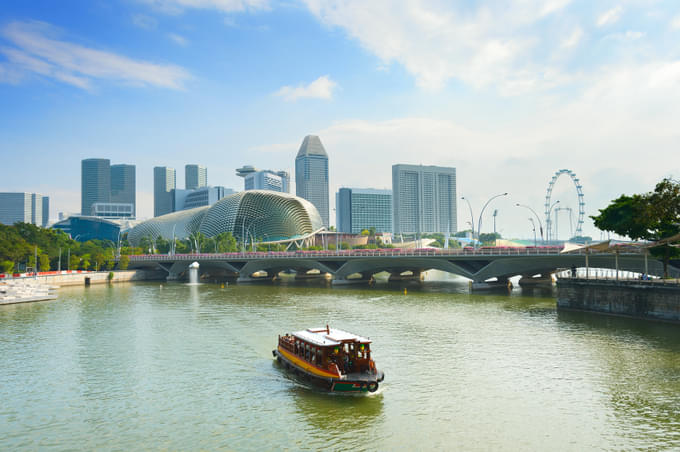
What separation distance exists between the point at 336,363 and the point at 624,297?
33.1 m

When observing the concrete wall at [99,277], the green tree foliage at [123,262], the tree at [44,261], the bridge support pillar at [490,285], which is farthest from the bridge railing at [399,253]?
the tree at [44,261]

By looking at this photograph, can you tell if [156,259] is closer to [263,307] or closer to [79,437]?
[263,307]

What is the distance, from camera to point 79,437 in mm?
20469

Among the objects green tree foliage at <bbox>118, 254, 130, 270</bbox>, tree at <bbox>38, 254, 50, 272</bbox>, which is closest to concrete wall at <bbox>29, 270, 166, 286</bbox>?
green tree foliage at <bbox>118, 254, 130, 270</bbox>

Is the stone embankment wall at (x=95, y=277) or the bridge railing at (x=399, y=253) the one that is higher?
the bridge railing at (x=399, y=253)

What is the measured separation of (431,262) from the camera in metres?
83.7

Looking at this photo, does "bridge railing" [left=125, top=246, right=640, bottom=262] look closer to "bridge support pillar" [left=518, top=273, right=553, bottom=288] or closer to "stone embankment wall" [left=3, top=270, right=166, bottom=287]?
"stone embankment wall" [left=3, top=270, right=166, bottom=287]

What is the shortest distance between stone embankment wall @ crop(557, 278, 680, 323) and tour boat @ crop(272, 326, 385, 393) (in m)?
30.1

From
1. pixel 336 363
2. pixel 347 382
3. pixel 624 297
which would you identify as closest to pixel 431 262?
pixel 624 297

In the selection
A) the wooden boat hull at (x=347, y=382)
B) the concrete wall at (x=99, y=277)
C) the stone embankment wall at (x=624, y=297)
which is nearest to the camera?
the wooden boat hull at (x=347, y=382)

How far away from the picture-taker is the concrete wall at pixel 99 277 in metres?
95.3

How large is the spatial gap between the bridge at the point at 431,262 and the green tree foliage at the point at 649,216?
212 cm

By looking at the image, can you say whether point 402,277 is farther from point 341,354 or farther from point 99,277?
point 341,354

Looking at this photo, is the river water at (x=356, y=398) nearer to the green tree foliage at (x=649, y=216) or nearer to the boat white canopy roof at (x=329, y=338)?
the boat white canopy roof at (x=329, y=338)
